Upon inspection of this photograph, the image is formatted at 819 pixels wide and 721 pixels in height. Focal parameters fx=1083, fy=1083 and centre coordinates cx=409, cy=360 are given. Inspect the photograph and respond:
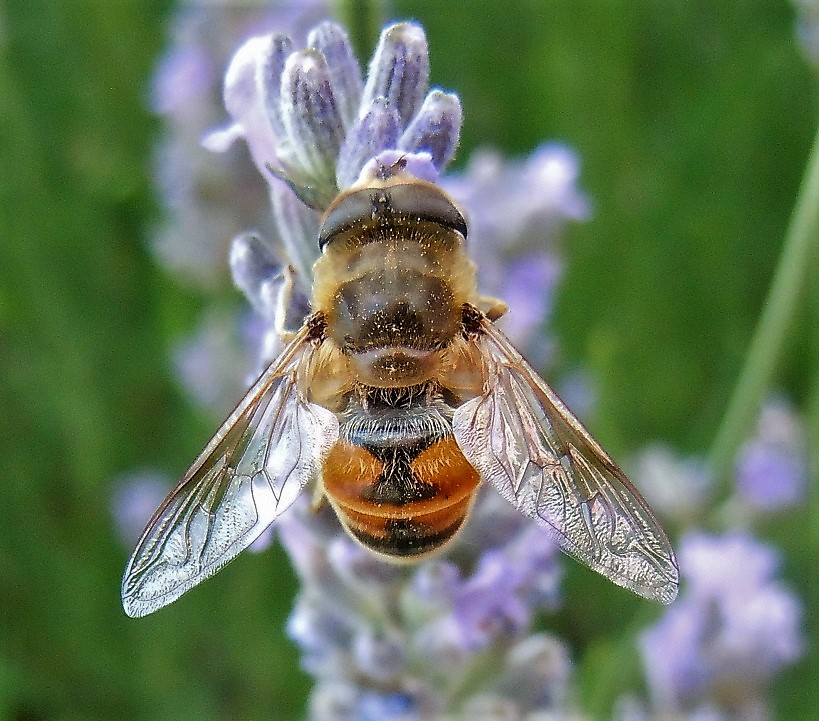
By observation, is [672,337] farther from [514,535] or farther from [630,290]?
[514,535]

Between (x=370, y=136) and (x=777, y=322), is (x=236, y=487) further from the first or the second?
(x=777, y=322)

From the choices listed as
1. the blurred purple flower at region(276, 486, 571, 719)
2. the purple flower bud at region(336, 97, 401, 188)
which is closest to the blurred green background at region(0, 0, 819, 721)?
the blurred purple flower at region(276, 486, 571, 719)

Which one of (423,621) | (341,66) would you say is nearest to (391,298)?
(341,66)

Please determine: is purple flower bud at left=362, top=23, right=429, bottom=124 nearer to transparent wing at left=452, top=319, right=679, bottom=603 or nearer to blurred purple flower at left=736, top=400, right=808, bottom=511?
transparent wing at left=452, top=319, right=679, bottom=603

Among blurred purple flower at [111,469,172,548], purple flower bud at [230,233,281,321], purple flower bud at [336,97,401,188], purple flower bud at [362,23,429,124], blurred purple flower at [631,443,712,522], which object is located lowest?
blurred purple flower at [111,469,172,548]

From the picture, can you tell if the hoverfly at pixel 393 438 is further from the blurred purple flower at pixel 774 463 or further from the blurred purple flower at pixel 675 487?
the blurred purple flower at pixel 774 463

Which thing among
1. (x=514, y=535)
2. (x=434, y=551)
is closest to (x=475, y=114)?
(x=514, y=535)

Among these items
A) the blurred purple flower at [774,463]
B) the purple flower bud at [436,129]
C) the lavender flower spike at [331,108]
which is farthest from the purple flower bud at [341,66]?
the blurred purple flower at [774,463]
